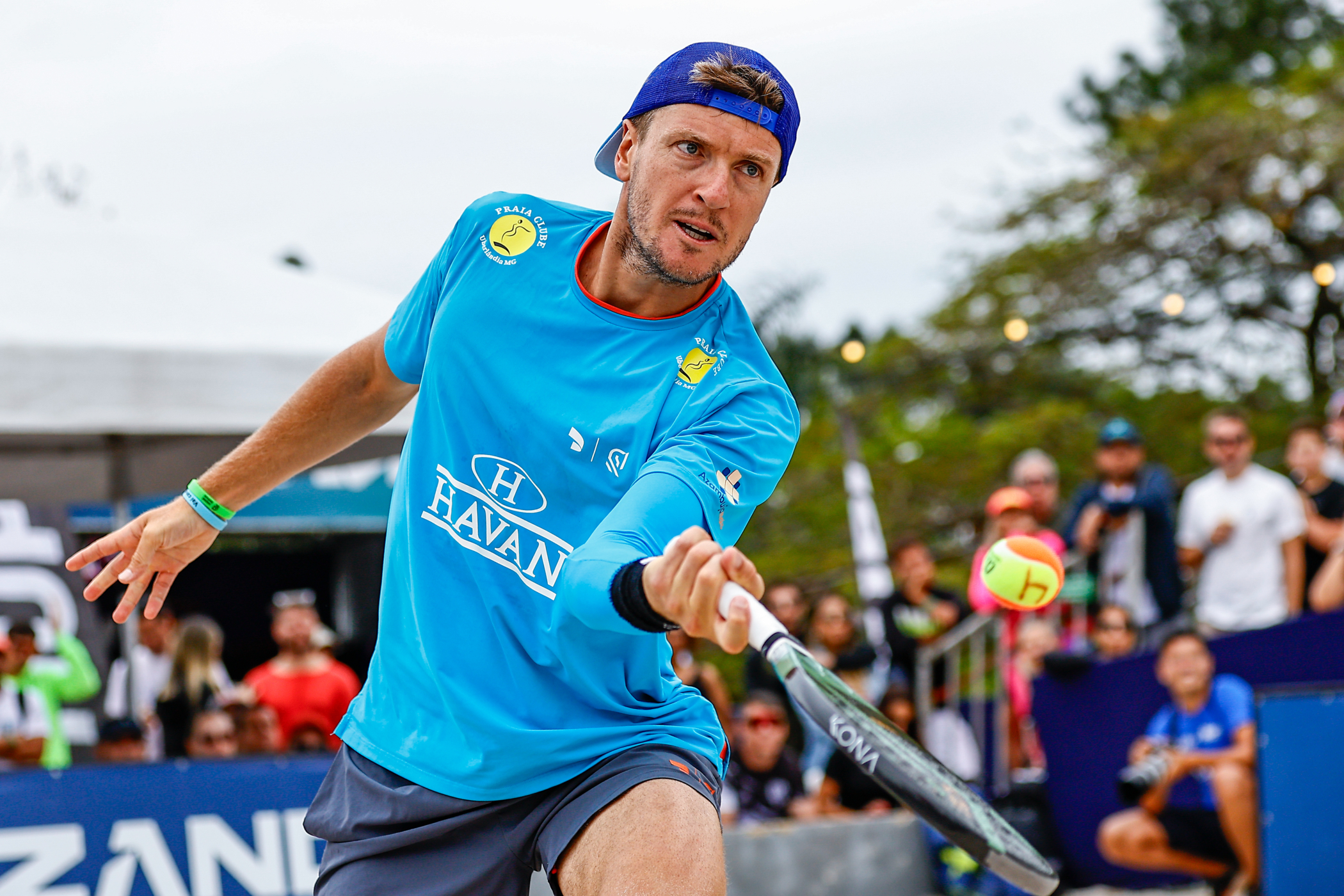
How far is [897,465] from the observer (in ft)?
61.8

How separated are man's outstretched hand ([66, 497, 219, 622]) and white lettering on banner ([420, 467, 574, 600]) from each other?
670mm

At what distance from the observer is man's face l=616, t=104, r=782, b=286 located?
2.69 metres

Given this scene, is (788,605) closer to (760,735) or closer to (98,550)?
(760,735)

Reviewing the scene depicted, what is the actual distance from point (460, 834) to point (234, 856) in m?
3.32

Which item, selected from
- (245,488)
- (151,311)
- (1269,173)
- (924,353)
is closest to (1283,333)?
(1269,173)

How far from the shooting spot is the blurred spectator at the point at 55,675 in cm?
665

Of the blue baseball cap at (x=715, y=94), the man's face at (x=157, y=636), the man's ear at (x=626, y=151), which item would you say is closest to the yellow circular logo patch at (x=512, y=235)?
the man's ear at (x=626, y=151)

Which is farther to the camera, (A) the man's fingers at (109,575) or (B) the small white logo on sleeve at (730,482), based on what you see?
(A) the man's fingers at (109,575)

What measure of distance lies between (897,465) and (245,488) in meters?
16.2

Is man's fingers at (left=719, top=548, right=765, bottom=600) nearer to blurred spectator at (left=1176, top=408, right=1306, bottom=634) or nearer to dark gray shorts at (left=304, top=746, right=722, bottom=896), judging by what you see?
dark gray shorts at (left=304, top=746, right=722, bottom=896)

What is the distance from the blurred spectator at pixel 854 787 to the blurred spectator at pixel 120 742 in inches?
161

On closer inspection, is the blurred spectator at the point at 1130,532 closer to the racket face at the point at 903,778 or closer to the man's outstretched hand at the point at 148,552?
the man's outstretched hand at the point at 148,552

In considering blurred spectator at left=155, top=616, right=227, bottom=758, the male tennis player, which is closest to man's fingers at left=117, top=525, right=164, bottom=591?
the male tennis player

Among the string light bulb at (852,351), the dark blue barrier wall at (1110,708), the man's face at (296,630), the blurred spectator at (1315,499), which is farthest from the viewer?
the string light bulb at (852,351)
